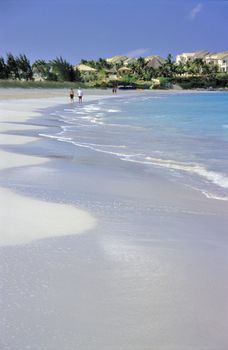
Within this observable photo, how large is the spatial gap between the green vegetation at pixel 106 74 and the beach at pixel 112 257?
4234 centimetres

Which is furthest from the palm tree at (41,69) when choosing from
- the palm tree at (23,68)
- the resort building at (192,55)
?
the resort building at (192,55)

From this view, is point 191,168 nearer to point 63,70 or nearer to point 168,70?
point 63,70

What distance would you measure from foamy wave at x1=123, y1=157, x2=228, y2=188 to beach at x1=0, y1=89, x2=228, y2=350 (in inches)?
1.5

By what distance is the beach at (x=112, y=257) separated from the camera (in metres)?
2.43

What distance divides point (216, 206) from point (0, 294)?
2.89 m

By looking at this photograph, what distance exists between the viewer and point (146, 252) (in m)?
3.58

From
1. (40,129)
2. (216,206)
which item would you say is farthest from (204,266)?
(40,129)

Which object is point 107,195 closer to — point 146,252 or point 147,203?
Answer: point 147,203

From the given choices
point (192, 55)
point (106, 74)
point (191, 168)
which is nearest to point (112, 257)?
point (191, 168)

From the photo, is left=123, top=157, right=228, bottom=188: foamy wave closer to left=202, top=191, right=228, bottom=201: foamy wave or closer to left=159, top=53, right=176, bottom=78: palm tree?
left=202, top=191, right=228, bottom=201: foamy wave

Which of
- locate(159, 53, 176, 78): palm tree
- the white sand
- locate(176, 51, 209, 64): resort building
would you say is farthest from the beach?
locate(176, 51, 209, 64): resort building

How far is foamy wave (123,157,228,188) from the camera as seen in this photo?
6.62m

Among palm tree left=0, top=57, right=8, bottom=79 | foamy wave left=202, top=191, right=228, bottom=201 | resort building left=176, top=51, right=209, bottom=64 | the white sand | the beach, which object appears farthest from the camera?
resort building left=176, top=51, right=209, bottom=64

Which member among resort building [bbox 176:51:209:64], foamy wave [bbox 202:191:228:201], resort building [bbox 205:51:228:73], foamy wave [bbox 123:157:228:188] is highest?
resort building [bbox 176:51:209:64]
